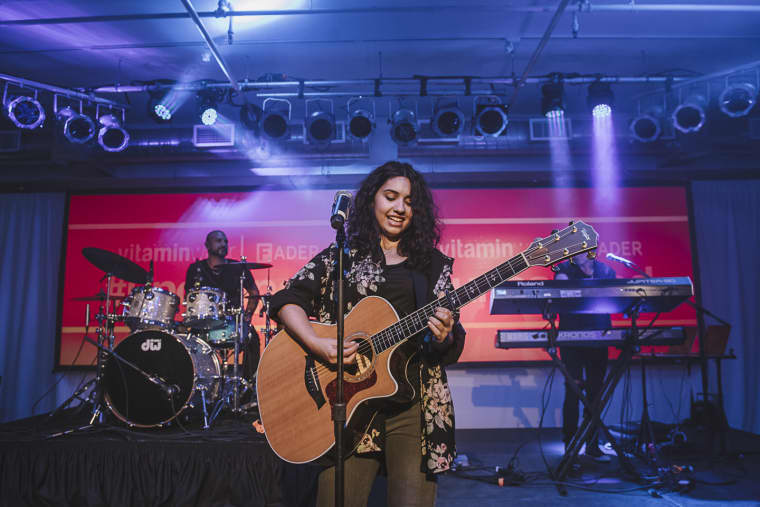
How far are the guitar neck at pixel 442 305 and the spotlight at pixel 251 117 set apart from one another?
476 centimetres

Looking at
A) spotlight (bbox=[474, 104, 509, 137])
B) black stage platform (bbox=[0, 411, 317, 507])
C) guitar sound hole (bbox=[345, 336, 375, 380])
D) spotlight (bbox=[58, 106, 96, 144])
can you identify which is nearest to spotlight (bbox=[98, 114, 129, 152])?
spotlight (bbox=[58, 106, 96, 144])

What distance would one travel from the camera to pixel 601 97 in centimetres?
582

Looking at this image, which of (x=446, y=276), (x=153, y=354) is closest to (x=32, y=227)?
(x=153, y=354)

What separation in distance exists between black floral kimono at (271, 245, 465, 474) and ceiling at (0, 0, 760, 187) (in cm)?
360

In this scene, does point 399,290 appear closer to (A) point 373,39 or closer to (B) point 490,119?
(A) point 373,39

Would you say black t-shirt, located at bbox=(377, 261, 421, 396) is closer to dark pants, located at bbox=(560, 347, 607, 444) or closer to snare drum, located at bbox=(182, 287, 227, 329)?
snare drum, located at bbox=(182, 287, 227, 329)

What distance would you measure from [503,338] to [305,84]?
3933mm

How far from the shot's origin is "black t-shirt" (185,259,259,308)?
5660 millimetres

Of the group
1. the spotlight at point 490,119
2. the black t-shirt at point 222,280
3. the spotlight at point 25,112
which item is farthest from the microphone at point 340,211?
the spotlight at point 25,112

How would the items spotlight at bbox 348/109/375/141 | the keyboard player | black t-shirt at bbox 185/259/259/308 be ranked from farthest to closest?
spotlight at bbox 348/109/375/141 → black t-shirt at bbox 185/259/259/308 → the keyboard player

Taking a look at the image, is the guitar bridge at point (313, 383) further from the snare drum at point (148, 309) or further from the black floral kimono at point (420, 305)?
the snare drum at point (148, 309)

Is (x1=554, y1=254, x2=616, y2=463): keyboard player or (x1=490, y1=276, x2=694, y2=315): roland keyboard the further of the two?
(x1=554, y1=254, x2=616, y2=463): keyboard player

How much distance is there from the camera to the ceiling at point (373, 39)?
4.96 metres

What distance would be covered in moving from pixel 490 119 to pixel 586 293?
288cm
